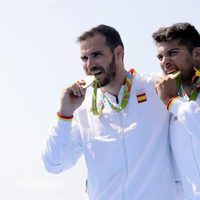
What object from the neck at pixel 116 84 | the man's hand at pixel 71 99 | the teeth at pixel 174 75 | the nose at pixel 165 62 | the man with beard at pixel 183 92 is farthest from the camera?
the neck at pixel 116 84

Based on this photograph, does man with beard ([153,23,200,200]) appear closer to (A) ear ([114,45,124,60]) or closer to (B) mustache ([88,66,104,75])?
(A) ear ([114,45,124,60])

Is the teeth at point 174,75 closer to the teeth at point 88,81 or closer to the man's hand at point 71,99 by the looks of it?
the teeth at point 88,81

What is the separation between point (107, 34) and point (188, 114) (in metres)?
2.26

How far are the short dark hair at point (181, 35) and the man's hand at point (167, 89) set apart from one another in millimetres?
719

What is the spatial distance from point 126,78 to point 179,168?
161 centimetres

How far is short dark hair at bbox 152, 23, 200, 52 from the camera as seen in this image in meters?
7.39

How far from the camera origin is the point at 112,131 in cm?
765

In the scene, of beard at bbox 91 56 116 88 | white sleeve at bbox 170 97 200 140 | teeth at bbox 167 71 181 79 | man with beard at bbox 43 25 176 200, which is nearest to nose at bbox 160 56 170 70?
teeth at bbox 167 71 181 79

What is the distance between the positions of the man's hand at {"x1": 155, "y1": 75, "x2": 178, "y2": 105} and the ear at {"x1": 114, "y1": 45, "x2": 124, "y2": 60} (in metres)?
1.36

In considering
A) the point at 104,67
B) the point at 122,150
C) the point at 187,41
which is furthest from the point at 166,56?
the point at 122,150

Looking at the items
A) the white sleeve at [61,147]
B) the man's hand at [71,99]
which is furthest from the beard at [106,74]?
the white sleeve at [61,147]

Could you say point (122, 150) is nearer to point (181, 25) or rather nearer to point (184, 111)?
point (184, 111)

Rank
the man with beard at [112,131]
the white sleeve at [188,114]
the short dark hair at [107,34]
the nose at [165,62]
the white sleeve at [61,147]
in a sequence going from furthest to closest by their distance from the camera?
the short dark hair at [107,34] < the white sleeve at [61,147] < the man with beard at [112,131] < the nose at [165,62] < the white sleeve at [188,114]

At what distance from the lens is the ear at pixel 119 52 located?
8152 millimetres
